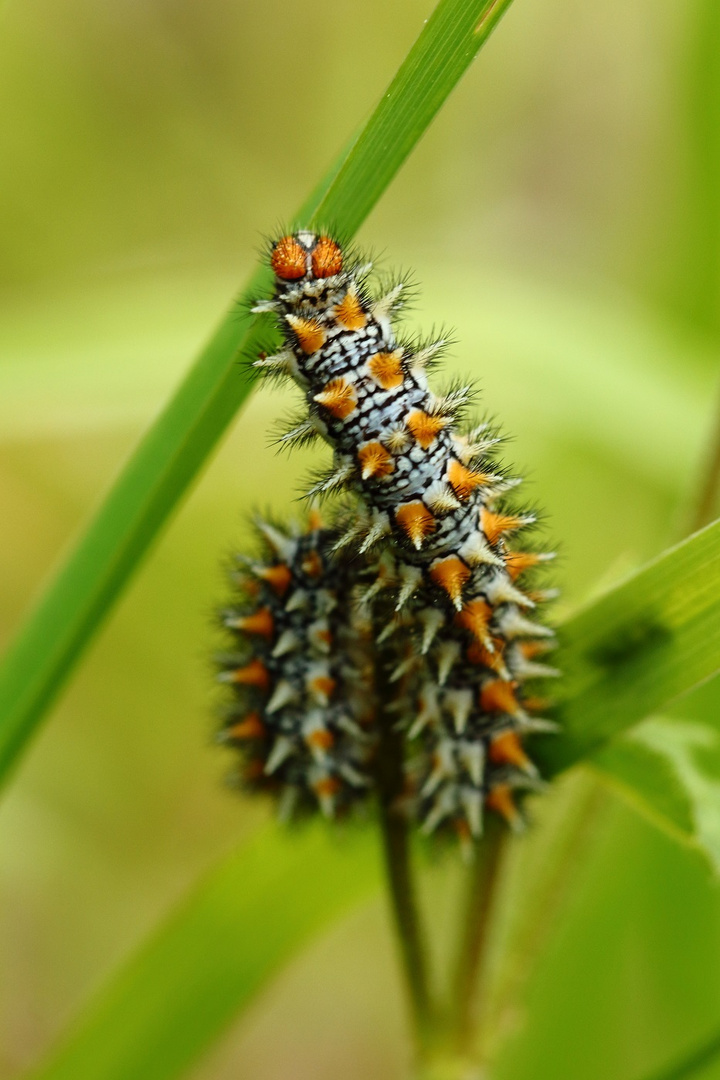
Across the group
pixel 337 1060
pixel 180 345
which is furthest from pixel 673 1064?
pixel 337 1060

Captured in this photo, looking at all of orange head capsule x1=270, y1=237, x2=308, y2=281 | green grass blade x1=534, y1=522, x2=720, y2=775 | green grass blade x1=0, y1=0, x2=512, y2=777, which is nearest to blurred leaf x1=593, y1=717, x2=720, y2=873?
green grass blade x1=534, y1=522, x2=720, y2=775

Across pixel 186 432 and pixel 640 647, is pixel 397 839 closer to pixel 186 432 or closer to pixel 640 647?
pixel 640 647

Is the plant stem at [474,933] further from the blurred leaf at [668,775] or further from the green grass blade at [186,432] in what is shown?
the green grass blade at [186,432]

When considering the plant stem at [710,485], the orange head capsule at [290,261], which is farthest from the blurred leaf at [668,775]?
the orange head capsule at [290,261]

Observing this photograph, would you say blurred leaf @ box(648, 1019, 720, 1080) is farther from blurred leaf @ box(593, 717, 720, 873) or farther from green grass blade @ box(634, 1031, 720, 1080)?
blurred leaf @ box(593, 717, 720, 873)

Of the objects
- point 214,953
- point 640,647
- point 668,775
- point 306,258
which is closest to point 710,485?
point 640,647

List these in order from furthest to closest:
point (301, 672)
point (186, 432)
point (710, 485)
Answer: point (710, 485)
point (301, 672)
point (186, 432)
